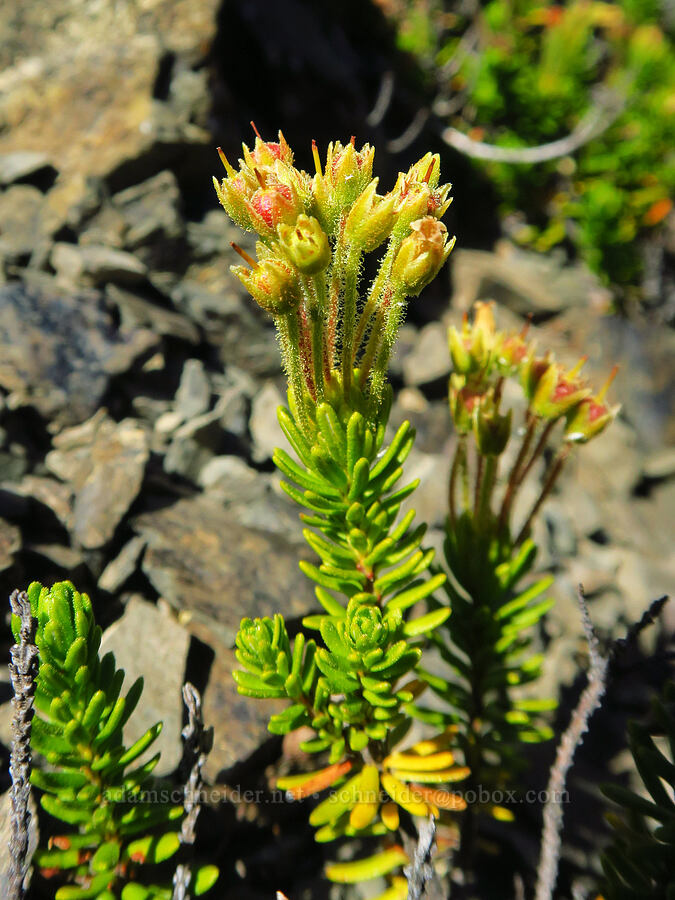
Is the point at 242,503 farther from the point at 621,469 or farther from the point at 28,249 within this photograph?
the point at 621,469

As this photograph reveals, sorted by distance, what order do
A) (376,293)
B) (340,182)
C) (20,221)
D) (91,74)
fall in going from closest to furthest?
(340,182) → (376,293) → (20,221) → (91,74)

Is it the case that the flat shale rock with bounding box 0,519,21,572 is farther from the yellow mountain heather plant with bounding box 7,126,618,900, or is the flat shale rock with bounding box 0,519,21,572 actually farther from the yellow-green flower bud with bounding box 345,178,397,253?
the yellow-green flower bud with bounding box 345,178,397,253

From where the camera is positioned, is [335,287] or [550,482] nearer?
[335,287]

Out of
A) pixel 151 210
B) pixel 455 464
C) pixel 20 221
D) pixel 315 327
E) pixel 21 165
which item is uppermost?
pixel 315 327

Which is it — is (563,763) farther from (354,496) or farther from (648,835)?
(354,496)

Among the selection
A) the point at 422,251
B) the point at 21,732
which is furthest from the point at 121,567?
the point at 422,251
